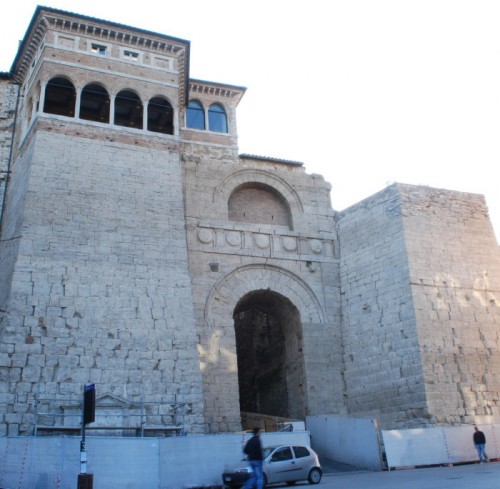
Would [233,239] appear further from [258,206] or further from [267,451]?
[267,451]

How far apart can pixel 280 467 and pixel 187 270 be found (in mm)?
6820

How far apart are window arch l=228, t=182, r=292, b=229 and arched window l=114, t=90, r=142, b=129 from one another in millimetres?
4669

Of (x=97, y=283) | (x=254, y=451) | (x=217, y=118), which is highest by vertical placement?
(x=217, y=118)

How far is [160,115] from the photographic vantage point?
2180 cm

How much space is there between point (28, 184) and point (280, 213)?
911 cm

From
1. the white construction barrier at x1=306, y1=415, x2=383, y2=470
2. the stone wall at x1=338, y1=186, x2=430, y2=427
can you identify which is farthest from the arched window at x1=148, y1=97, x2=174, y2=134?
the white construction barrier at x1=306, y1=415, x2=383, y2=470

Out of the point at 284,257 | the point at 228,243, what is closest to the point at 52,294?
the point at 228,243

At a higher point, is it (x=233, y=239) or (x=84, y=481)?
(x=233, y=239)

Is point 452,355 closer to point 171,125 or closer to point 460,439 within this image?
point 460,439

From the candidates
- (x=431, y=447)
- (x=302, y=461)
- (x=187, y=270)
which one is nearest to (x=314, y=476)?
(x=302, y=461)

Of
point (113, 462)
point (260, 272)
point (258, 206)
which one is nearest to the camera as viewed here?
point (113, 462)

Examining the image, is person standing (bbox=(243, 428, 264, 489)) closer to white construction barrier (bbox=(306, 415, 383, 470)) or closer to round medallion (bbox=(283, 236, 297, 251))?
white construction barrier (bbox=(306, 415, 383, 470))

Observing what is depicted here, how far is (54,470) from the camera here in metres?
11.7

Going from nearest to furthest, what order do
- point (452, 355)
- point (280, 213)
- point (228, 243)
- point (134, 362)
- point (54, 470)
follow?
point (54, 470) < point (134, 362) < point (452, 355) < point (228, 243) < point (280, 213)
